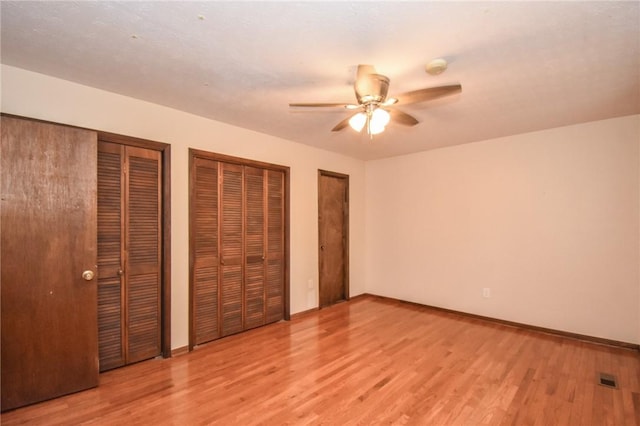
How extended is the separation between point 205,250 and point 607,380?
3951mm

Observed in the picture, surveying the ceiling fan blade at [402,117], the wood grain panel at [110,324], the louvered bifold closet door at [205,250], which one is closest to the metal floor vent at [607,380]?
the ceiling fan blade at [402,117]

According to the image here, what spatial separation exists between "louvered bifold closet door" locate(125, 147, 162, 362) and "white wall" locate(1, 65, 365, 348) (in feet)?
0.49

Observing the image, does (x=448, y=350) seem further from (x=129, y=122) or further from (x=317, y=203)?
(x=129, y=122)

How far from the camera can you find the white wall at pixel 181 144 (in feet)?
7.75

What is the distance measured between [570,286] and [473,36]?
10.8ft

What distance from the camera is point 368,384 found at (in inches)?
99.4

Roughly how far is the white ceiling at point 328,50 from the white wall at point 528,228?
2.32 feet

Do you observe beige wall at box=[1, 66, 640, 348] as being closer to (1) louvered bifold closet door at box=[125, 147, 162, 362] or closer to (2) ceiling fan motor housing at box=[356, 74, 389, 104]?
(1) louvered bifold closet door at box=[125, 147, 162, 362]

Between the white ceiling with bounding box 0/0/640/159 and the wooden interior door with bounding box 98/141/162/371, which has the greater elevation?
the white ceiling with bounding box 0/0/640/159

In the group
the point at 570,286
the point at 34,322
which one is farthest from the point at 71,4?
the point at 570,286

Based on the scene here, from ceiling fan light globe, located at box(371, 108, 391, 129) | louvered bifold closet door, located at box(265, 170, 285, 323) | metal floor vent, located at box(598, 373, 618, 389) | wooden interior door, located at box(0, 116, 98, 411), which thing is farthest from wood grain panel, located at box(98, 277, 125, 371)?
metal floor vent, located at box(598, 373, 618, 389)

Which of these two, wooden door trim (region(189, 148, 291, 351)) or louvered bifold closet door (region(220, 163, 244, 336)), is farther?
louvered bifold closet door (region(220, 163, 244, 336))

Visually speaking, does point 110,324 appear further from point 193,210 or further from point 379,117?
point 379,117

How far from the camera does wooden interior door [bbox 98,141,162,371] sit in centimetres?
268
